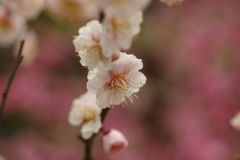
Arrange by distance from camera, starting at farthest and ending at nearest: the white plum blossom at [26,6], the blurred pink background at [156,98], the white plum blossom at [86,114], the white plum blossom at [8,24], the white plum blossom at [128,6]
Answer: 1. the blurred pink background at [156,98]
2. the white plum blossom at [8,24]
3. the white plum blossom at [26,6]
4. the white plum blossom at [86,114]
5. the white plum blossom at [128,6]

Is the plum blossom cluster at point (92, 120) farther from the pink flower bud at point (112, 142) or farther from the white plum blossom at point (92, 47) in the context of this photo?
the white plum blossom at point (92, 47)

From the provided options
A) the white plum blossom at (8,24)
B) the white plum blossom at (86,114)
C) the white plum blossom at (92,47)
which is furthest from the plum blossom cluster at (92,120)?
the white plum blossom at (8,24)

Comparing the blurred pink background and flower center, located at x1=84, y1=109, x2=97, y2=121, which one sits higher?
the blurred pink background

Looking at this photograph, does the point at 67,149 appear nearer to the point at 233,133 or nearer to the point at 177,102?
the point at 177,102

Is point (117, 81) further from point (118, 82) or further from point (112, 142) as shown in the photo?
point (112, 142)

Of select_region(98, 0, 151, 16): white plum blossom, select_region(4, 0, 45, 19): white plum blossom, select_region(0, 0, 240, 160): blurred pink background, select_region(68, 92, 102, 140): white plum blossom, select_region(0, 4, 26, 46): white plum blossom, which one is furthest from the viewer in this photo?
select_region(0, 0, 240, 160): blurred pink background

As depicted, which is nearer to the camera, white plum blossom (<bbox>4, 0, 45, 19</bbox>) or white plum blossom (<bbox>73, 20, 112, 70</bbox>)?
white plum blossom (<bbox>73, 20, 112, 70</bbox>)

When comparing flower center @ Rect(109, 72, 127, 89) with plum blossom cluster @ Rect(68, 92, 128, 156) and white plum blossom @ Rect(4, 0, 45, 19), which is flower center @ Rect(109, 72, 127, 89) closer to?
plum blossom cluster @ Rect(68, 92, 128, 156)

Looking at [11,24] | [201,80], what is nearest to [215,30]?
[201,80]

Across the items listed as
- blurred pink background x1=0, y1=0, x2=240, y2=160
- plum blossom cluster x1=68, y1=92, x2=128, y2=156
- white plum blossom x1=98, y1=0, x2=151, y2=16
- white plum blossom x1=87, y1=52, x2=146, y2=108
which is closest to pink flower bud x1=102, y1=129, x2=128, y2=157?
plum blossom cluster x1=68, y1=92, x2=128, y2=156
